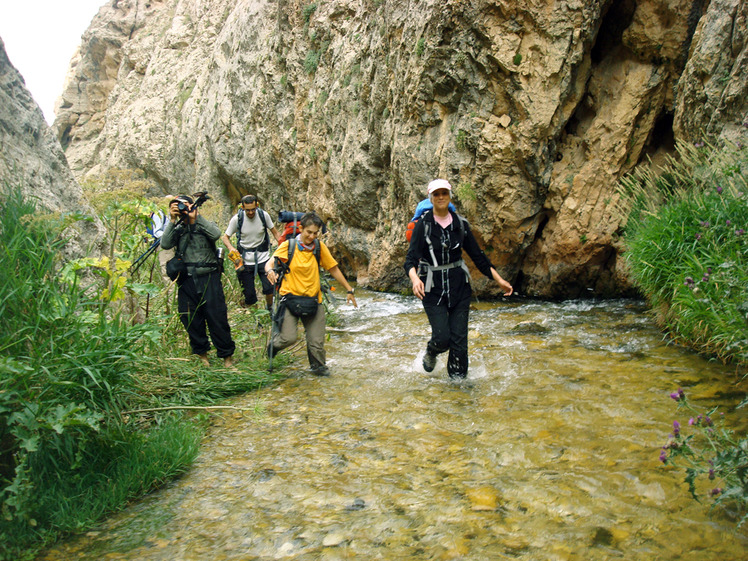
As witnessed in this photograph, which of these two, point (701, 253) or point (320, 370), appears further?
point (320, 370)

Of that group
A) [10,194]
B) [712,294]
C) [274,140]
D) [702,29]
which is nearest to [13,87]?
[10,194]

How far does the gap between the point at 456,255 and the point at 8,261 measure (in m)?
3.85

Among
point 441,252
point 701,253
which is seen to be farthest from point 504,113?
point 441,252

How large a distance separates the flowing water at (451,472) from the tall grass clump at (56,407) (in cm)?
21

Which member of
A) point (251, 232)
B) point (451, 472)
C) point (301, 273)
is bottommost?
point (451, 472)

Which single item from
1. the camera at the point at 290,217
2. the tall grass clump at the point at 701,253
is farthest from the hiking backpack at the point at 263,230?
the tall grass clump at the point at 701,253

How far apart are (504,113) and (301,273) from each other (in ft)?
18.9

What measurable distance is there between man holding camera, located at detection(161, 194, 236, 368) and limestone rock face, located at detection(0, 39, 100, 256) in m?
0.88

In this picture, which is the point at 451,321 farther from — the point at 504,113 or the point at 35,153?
the point at 504,113

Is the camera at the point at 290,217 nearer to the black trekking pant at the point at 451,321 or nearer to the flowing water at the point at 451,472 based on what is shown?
the flowing water at the point at 451,472

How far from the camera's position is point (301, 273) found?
5.91m

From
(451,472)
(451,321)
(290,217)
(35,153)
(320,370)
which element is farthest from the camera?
(290,217)

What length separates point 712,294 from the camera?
17.4ft

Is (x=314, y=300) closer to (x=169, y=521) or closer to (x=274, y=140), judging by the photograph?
(x=169, y=521)
